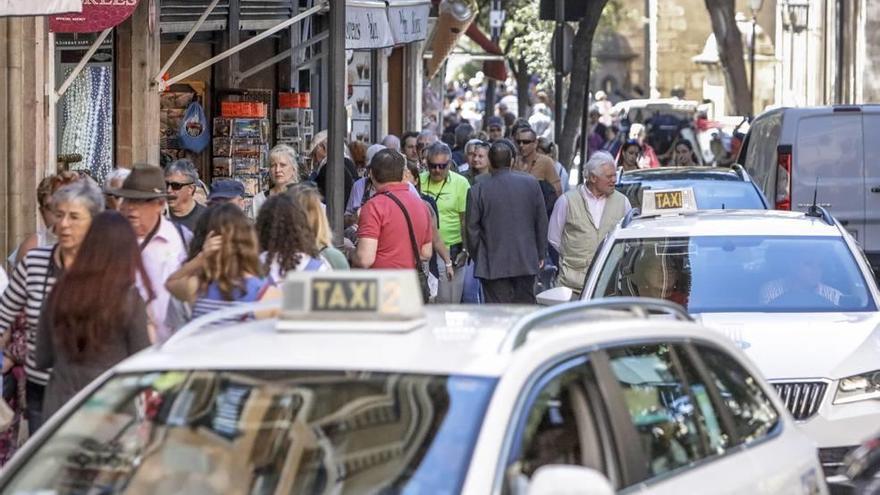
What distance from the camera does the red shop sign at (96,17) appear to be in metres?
12.8

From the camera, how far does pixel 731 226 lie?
10602 millimetres

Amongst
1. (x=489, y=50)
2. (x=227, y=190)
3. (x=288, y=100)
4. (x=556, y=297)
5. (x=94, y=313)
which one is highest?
(x=489, y=50)

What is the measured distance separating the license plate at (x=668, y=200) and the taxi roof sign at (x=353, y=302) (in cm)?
644

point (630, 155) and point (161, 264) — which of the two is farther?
point (630, 155)

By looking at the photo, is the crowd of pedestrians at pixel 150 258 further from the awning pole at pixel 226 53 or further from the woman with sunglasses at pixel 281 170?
the awning pole at pixel 226 53

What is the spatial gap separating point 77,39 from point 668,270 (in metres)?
6.24

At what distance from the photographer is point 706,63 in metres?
70.0

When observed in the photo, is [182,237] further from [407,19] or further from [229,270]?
[407,19]

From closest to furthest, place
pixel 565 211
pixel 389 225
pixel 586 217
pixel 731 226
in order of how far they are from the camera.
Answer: pixel 731 226
pixel 389 225
pixel 586 217
pixel 565 211

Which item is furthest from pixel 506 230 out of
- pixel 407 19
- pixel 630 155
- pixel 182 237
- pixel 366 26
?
pixel 630 155

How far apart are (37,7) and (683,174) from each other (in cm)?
799

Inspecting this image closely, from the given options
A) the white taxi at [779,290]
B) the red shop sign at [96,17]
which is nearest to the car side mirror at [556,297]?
the white taxi at [779,290]

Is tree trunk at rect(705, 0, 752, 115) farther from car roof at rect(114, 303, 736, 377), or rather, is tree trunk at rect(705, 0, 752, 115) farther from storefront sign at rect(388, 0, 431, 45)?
car roof at rect(114, 303, 736, 377)

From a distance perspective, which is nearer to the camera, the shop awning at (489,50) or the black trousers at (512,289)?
the black trousers at (512,289)
